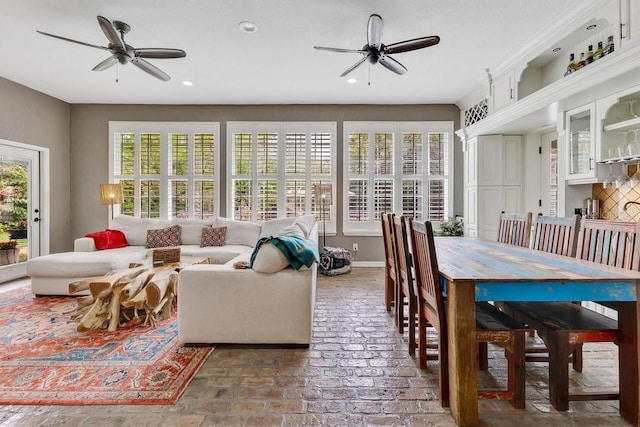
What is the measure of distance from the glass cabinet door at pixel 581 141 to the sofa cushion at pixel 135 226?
5.39 meters

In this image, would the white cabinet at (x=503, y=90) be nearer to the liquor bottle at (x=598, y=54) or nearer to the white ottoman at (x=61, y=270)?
the liquor bottle at (x=598, y=54)

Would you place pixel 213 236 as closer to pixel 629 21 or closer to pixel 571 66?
pixel 571 66

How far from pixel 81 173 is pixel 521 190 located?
23.7ft

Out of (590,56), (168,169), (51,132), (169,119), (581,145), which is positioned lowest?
(581,145)

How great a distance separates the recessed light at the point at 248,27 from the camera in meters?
3.05

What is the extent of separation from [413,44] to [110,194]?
16.1ft

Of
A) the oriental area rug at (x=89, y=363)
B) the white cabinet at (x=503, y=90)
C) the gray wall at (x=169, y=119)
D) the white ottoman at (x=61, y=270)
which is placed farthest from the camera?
the gray wall at (x=169, y=119)

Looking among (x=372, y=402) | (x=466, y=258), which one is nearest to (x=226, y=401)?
(x=372, y=402)

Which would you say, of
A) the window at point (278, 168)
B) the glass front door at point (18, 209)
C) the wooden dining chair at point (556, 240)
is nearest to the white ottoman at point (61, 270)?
the glass front door at point (18, 209)

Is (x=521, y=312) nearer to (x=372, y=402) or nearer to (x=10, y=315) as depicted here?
(x=372, y=402)

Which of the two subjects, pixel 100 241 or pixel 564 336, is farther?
pixel 100 241

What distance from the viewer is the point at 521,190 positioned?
463 centimetres

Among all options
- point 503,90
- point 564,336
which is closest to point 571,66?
point 503,90

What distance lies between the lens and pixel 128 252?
4250 mm
